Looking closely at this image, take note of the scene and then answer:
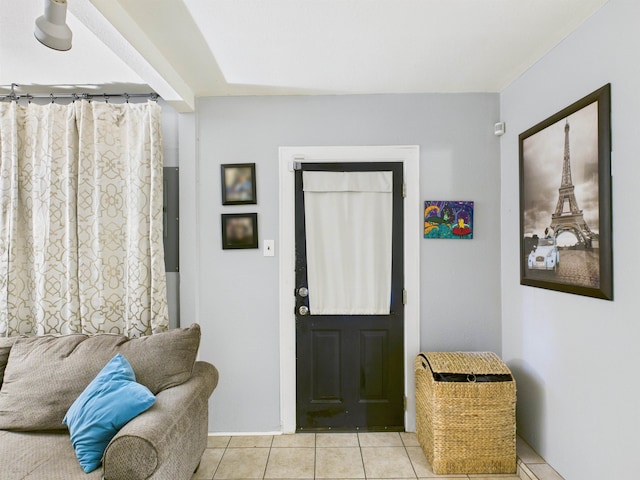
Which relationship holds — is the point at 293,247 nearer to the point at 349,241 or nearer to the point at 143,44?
the point at 349,241

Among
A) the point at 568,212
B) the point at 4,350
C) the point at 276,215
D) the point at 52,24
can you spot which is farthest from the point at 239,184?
the point at 568,212

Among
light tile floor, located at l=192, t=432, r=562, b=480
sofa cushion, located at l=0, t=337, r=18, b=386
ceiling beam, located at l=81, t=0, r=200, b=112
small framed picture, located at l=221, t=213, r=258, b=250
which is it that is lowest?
light tile floor, located at l=192, t=432, r=562, b=480

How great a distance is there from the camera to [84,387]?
2064mm

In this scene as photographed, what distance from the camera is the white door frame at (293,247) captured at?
2785 millimetres

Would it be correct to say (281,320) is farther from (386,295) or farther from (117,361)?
(117,361)

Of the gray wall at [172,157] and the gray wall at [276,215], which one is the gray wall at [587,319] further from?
the gray wall at [172,157]

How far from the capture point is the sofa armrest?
1534 millimetres

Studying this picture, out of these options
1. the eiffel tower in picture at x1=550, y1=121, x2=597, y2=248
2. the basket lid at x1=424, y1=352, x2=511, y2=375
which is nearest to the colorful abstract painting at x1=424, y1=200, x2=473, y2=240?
the eiffel tower in picture at x1=550, y1=121, x2=597, y2=248

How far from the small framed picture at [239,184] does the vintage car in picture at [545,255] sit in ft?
6.07

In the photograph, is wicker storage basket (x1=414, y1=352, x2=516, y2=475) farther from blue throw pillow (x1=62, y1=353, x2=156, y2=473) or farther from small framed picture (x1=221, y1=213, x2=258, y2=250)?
blue throw pillow (x1=62, y1=353, x2=156, y2=473)

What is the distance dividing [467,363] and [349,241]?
110 centimetres

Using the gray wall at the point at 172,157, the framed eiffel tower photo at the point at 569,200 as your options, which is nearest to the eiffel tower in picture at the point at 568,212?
the framed eiffel tower photo at the point at 569,200

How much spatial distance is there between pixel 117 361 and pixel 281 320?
1075mm

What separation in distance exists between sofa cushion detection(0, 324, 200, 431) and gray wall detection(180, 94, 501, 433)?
53 cm
